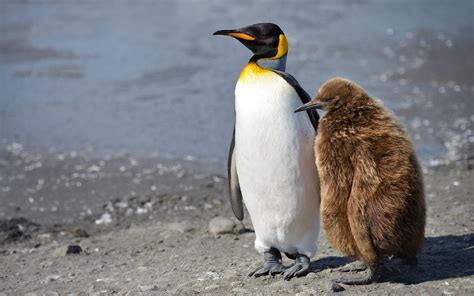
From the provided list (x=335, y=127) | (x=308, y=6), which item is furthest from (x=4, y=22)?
(x=335, y=127)

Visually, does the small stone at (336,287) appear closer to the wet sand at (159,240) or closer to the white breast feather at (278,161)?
the wet sand at (159,240)

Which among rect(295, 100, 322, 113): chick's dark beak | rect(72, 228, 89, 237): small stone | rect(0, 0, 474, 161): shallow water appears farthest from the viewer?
rect(0, 0, 474, 161): shallow water

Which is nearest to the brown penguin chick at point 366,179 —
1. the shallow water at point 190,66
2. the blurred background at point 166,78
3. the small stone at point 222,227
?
the small stone at point 222,227

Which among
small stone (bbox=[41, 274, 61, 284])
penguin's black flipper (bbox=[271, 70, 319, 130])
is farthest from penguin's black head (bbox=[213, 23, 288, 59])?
small stone (bbox=[41, 274, 61, 284])

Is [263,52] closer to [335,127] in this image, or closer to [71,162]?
[335,127]

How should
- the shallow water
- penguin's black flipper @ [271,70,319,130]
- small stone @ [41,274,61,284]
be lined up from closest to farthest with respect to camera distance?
penguin's black flipper @ [271,70,319,130] < small stone @ [41,274,61,284] < the shallow water

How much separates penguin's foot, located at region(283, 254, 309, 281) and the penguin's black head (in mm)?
1215

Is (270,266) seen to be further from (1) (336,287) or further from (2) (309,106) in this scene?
(2) (309,106)

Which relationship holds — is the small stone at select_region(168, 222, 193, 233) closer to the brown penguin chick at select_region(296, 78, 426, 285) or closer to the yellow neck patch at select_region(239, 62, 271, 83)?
the yellow neck patch at select_region(239, 62, 271, 83)

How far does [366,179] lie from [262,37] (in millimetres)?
1115

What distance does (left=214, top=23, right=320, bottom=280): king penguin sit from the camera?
435 cm

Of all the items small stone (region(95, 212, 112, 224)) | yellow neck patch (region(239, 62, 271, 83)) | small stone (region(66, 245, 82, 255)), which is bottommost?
small stone (region(95, 212, 112, 224))

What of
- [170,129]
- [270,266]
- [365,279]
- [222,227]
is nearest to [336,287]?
[365,279]

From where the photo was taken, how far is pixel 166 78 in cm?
1183
